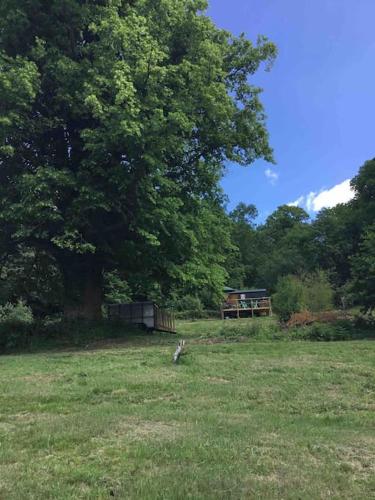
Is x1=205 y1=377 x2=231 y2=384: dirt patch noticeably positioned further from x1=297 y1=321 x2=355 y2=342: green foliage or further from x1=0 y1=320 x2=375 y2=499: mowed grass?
x1=297 y1=321 x2=355 y2=342: green foliage

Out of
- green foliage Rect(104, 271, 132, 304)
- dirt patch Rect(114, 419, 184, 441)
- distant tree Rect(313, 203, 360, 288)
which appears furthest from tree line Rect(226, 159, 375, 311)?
dirt patch Rect(114, 419, 184, 441)

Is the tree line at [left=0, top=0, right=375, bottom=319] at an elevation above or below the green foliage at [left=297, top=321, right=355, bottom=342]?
above

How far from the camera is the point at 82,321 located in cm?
2103

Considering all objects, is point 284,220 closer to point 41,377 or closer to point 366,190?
point 366,190

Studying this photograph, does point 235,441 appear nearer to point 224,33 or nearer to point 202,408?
point 202,408

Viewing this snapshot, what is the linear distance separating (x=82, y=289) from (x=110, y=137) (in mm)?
7241

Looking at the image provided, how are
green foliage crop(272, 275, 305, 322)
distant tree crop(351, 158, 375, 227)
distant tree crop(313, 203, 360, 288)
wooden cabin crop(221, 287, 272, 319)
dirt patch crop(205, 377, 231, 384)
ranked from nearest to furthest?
dirt patch crop(205, 377, 231, 384), green foliage crop(272, 275, 305, 322), wooden cabin crop(221, 287, 272, 319), distant tree crop(351, 158, 375, 227), distant tree crop(313, 203, 360, 288)

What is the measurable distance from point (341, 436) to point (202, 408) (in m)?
2.45

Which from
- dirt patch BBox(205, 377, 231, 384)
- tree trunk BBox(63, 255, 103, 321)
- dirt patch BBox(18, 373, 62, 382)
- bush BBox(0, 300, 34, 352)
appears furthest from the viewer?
tree trunk BBox(63, 255, 103, 321)

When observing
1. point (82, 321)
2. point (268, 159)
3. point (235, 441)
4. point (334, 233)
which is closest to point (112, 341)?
point (82, 321)

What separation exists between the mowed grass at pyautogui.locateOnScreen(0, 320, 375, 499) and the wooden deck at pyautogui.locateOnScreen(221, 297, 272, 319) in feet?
123

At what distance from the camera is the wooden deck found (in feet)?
167

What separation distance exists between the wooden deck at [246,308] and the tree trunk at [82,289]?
1171 inches

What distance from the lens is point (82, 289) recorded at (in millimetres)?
22016
